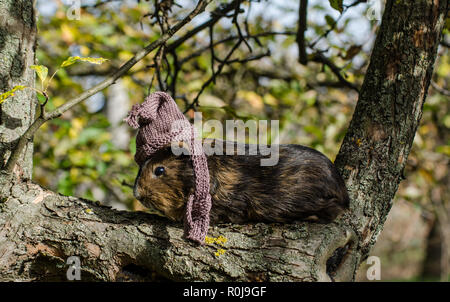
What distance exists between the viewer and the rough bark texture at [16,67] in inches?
67.4

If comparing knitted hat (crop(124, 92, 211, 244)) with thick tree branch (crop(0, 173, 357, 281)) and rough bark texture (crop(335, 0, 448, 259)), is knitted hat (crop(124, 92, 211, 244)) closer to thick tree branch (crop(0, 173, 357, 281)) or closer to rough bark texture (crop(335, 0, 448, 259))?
thick tree branch (crop(0, 173, 357, 281))

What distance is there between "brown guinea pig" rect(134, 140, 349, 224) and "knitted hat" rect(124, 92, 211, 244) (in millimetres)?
137

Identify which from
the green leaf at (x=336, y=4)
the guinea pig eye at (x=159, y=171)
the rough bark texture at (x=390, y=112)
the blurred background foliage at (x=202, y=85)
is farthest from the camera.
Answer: the blurred background foliage at (x=202, y=85)

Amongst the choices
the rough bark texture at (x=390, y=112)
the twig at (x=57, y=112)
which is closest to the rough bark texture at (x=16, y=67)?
the twig at (x=57, y=112)

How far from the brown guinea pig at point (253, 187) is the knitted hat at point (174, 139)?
137mm

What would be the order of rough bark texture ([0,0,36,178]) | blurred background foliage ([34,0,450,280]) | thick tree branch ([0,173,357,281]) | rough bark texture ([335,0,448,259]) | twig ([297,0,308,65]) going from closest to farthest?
thick tree branch ([0,173,357,281]) → rough bark texture ([0,0,36,178]) → rough bark texture ([335,0,448,259]) → twig ([297,0,308,65]) → blurred background foliage ([34,0,450,280])

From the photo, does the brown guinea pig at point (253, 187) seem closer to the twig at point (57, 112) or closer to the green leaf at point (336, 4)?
the twig at point (57, 112)

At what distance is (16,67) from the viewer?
174 cm

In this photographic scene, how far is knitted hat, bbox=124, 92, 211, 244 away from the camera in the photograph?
159 cm

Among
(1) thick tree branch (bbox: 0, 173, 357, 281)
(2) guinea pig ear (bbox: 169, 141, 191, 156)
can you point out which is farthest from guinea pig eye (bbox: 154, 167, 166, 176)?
(1) thick tree branch (bbox: 0, 173, 357, 281)

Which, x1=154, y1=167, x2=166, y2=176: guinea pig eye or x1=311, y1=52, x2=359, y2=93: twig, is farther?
x1=311, y1=52, x2=359, y2=93: twig
